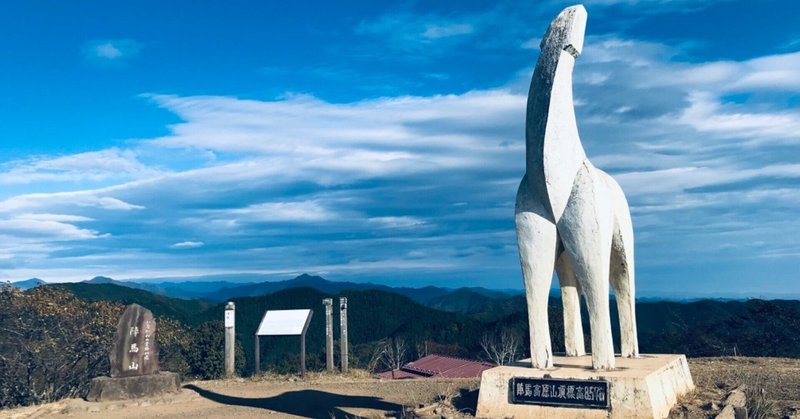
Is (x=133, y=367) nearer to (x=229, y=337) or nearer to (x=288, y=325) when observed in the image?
(x=229, y=337)

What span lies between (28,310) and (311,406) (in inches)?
353

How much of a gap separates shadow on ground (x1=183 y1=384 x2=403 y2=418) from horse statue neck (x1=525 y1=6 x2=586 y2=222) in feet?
13.7

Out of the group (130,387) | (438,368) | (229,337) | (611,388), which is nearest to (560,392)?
(611,388)

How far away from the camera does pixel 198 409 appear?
453 inches

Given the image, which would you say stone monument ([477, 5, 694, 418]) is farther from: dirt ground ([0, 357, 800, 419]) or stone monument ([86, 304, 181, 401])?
stone monument ([86, 304, 181, 401])

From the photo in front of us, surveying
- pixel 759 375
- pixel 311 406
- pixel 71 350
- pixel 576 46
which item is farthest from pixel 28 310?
pixel 759 375

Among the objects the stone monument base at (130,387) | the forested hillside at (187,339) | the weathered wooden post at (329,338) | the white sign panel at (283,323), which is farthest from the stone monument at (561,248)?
the forested hillside at (187,339)

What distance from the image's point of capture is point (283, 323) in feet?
50.0

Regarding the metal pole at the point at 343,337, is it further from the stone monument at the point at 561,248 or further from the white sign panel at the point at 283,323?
the stone monument at the point at 561,248

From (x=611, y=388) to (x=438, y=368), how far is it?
10529 mm

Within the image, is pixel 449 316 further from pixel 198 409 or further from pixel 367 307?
pixel 198 409

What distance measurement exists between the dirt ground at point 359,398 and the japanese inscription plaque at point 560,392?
883 millimetres

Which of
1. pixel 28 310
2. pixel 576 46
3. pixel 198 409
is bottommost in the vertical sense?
pixel 198 409

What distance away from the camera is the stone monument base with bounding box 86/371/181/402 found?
12.0 metres
